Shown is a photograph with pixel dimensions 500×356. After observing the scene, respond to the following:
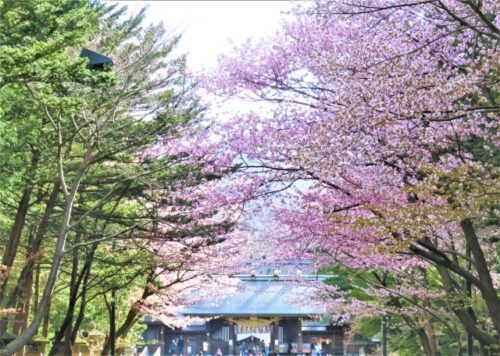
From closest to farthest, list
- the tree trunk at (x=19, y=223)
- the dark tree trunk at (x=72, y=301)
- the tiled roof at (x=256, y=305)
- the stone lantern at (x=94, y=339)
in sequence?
the tree trunk at (x=19, y=223)
the dark tree trunk at (x=72, y=301)
the stone lantern at (x=94, y=339)
the tiled roof at (x=256, y=305)

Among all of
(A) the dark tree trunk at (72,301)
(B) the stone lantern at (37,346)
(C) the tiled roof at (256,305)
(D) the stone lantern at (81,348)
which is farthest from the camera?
(C) the tiled roof at (256,305)

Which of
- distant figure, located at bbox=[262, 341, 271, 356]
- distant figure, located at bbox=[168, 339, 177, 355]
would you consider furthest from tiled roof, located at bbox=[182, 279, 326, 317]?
distant figure, located at bbox=[168, 339, 177, 355]

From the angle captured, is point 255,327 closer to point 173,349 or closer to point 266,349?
point 266,349

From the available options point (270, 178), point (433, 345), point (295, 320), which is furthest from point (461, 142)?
point (295, 320)

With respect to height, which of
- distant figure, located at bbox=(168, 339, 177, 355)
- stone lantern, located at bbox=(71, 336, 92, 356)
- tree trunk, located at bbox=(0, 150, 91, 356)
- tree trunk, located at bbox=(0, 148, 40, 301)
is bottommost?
distant figure, located at bbox=(168, 339, 177, 355)

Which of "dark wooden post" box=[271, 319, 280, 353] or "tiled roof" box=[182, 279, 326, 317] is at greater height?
"tiled roof" box=[182, 279, 326, 317]

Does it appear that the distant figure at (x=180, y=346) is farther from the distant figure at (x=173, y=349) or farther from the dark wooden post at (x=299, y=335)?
the dark wooden post at (x=299, y=335)

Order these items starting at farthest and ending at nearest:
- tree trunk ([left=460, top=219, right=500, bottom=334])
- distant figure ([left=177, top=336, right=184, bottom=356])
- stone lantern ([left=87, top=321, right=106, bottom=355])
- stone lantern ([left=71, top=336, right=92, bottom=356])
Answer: distant figure ([left=177, top=336, right=184, bottom=356]) < stone lantern ([left=87, top=321, right=106, bottom=355]) < stone lantern ([left=71, top=336, right=92, bottom=356]) < tree trunk ([left=460, top=219, right=500, bottom=334])

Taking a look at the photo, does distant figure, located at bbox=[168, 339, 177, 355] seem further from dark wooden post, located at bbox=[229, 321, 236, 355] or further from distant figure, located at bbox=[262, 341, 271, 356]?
distant figure, located at bbox=[262, 341, 271, 356]

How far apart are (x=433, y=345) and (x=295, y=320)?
66.7 ft

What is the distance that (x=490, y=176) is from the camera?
7.18 meters

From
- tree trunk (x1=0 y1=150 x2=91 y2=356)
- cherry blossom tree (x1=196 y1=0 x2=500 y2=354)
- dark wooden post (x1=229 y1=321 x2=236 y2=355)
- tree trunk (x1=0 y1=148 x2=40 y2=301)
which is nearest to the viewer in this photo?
cherry blossom tree (x1=196 y1=0 x2=500 y2=354)

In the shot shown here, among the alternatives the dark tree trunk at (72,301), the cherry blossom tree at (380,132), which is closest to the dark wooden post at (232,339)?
the dark tree trunk at (72,301)

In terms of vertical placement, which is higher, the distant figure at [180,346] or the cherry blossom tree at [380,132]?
the cherry blossom tree at [380,132]
